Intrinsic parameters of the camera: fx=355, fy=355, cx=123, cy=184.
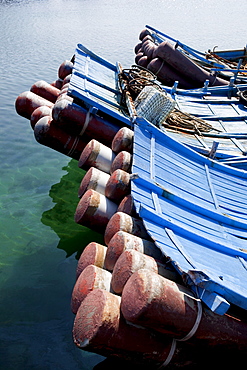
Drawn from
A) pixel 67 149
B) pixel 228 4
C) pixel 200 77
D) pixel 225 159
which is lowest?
pixel 67 149

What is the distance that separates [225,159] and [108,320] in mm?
5033

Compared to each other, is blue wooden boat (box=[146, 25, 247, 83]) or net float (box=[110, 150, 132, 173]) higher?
blue wooden boat (box=[146, 25, 247, 83])

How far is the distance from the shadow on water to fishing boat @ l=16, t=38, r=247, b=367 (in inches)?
39.3

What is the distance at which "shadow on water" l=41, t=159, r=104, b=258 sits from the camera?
7277 mm

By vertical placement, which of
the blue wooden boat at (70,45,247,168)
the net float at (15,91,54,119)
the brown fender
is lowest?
the net float at (15,91,54,119)

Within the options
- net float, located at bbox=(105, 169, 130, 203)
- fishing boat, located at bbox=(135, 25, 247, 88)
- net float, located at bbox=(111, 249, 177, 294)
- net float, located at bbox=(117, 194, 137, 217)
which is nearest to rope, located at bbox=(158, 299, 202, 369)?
net float, located at bbox=(111, 249, 177, 294)

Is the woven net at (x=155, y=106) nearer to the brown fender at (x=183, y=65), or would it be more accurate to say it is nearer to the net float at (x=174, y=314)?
the net float at (x=174, y=314)

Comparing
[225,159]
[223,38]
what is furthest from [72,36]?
[225,159]

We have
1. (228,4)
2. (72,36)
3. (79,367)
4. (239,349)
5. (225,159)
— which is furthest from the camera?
(228,4)

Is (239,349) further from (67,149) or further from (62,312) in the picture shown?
(67,149)

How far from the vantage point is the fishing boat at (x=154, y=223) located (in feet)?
12.8

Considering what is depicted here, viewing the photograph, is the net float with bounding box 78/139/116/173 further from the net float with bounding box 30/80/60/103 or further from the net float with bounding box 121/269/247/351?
the net float with bounding box 30/80/60/103

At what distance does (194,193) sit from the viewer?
6336 mm

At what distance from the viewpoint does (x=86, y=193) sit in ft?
20.8
